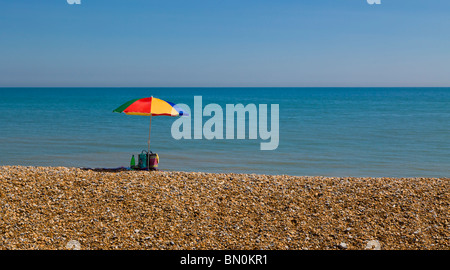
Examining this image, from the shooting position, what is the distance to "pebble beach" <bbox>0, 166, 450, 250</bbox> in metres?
7.96

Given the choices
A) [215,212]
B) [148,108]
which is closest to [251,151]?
[148,108]

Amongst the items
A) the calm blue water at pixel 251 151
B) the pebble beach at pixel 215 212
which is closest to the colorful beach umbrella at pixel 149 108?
the pebble beach at pixel 215 212

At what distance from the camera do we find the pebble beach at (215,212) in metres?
7.96

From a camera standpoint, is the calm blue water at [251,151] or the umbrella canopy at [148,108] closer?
the umbrella canopy at [148,108]

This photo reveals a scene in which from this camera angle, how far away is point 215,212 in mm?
8961

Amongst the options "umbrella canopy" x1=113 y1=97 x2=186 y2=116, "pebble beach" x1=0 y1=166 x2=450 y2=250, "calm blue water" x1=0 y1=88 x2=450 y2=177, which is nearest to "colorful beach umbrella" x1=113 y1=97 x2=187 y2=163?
"umbrella canopy" x1=113 y1=97 x2=186 y2=116

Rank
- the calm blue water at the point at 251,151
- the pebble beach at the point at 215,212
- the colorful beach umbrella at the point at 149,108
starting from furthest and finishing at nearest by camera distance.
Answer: the calm blue water at the point at 251,151 < the colorful beach umbrella at the point at 149,108 < the pebble beach at the point at 215,212

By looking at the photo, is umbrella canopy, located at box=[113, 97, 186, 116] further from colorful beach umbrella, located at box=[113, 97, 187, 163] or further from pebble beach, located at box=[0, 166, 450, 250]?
pebble beach, located at box=[0, 166, 450, 250]

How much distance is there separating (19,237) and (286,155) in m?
13.0

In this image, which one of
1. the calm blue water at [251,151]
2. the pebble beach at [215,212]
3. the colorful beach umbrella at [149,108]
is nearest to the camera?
the pebble beach at [215,212]

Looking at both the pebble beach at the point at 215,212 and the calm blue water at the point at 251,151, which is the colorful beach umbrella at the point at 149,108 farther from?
the calm blue water at the point at 251,151

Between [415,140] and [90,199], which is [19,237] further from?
[415,140]

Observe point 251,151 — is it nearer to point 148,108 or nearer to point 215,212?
point 148,108
